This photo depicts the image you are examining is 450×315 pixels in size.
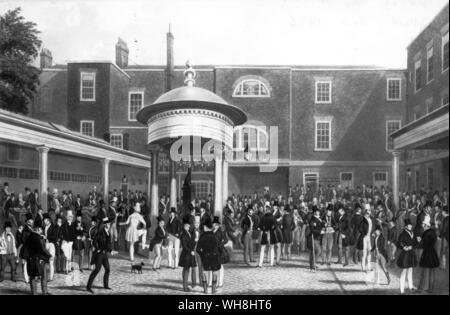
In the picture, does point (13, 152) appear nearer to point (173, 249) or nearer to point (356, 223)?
point (173, 249)

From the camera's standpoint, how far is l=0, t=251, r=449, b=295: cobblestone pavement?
8.13m

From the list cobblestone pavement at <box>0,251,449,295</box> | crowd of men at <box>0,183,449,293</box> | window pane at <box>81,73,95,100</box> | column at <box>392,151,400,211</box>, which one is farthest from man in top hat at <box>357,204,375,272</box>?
window pane at <box>81,73,95,100</box>

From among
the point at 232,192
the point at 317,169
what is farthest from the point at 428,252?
the point at 232,192

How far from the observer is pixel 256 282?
877 cm

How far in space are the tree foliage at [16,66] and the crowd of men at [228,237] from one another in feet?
14.0

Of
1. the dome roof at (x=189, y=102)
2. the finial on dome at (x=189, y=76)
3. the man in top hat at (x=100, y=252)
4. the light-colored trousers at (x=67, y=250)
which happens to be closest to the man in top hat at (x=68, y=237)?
the light-colored trousers at (x=67, y=250)

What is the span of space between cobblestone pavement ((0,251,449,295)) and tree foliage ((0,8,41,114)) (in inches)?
285

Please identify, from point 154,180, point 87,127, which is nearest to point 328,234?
point 154,180

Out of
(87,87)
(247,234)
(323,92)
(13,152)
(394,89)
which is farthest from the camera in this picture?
(87,87)

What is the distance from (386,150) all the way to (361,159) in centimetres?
94

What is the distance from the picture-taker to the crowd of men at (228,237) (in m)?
7.82

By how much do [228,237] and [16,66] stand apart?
1067 centimetres

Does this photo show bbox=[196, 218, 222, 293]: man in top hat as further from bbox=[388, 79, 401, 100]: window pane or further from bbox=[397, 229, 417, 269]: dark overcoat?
bbox=[388, 79, 401, 100]: window pane

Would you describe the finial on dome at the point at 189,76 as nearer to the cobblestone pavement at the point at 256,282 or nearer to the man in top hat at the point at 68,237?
the man in top hat at the point at 68,237
